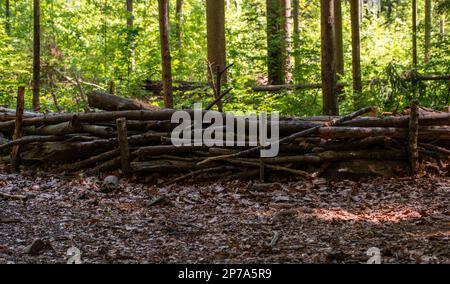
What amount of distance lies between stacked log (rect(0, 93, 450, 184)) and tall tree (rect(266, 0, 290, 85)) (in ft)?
21.2

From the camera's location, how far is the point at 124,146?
834 cm

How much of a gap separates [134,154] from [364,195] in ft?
11.6

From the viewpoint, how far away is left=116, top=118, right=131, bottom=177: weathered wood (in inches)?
324

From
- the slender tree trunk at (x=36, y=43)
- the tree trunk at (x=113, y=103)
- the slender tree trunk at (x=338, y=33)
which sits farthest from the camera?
the slender tree trunk at (x=338, y=33)

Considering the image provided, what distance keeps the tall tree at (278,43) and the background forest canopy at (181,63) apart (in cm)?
32

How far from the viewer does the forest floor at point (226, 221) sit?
482cm

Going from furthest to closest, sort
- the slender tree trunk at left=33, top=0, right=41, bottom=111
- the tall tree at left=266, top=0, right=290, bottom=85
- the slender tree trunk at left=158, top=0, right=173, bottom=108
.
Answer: the tall tree at left=266, top=0, right=290, bottom=85, the slender tree trunk at left=33, top=0, right=41, bottom=111, the slender tree trunk at left=158, top=0, right=173, bottom=108

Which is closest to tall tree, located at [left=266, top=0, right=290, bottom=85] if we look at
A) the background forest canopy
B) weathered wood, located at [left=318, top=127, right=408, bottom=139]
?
the background forest canopy

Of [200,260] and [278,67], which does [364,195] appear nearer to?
[200,260]

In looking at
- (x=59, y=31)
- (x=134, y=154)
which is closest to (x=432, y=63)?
(x=134, y=154)

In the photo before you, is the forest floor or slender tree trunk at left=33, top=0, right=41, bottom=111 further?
slender tree trunk at left=33, top=0, right=41, bottom=111

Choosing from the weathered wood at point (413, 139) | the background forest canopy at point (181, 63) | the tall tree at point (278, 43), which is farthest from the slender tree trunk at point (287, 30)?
the weathered wood at point (413, 139)

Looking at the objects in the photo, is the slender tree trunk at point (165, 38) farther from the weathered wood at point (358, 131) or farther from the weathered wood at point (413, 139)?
the weathered wood at point (413, 139)

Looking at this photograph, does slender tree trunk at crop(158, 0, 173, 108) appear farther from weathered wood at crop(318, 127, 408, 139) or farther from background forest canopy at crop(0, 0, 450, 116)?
weathered wood at crop(318, 127, 408, 139)
